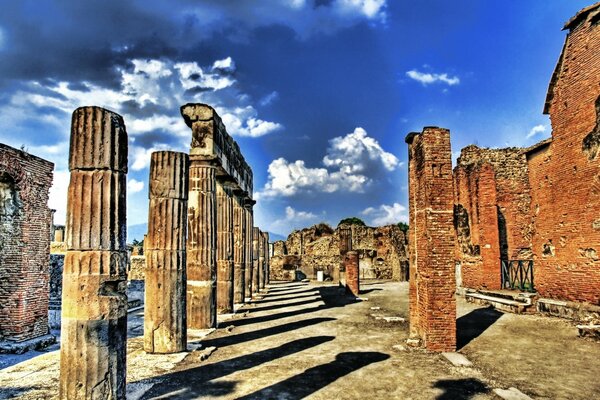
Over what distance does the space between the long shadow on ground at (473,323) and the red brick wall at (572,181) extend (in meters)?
2.15

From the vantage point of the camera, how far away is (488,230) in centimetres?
1653

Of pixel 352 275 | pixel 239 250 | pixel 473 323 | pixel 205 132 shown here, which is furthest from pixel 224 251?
pixel 473 323

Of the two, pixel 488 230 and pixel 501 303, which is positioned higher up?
pixel 488 230

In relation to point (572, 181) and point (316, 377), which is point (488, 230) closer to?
point (572, 181)

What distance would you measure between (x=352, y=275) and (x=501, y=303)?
7073mm

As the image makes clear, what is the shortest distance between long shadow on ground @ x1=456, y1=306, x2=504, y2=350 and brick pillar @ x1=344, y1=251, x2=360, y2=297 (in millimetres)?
6420

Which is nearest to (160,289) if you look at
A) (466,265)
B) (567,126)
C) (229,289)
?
(229,289)

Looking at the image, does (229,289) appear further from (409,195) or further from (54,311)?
(409,195)

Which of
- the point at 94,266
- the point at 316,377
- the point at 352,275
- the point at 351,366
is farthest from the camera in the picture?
the point at 352,275

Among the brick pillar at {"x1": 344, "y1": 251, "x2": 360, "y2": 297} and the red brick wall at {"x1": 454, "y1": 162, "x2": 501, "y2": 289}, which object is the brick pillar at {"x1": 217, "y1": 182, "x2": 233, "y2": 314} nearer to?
the brick pillar at {"x1": 344, "y1": 251, "x2": 360, "y2": 297}

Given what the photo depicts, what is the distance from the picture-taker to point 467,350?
7.88m

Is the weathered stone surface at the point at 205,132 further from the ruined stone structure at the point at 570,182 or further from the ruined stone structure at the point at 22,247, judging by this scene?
the ruined stone structure at the point at 570,182

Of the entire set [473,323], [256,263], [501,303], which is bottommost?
[473,323]

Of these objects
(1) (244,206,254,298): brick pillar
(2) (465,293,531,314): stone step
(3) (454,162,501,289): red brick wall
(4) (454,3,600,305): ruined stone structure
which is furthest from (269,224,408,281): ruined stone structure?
(4) (454,3,600,305): ruined stone structure
